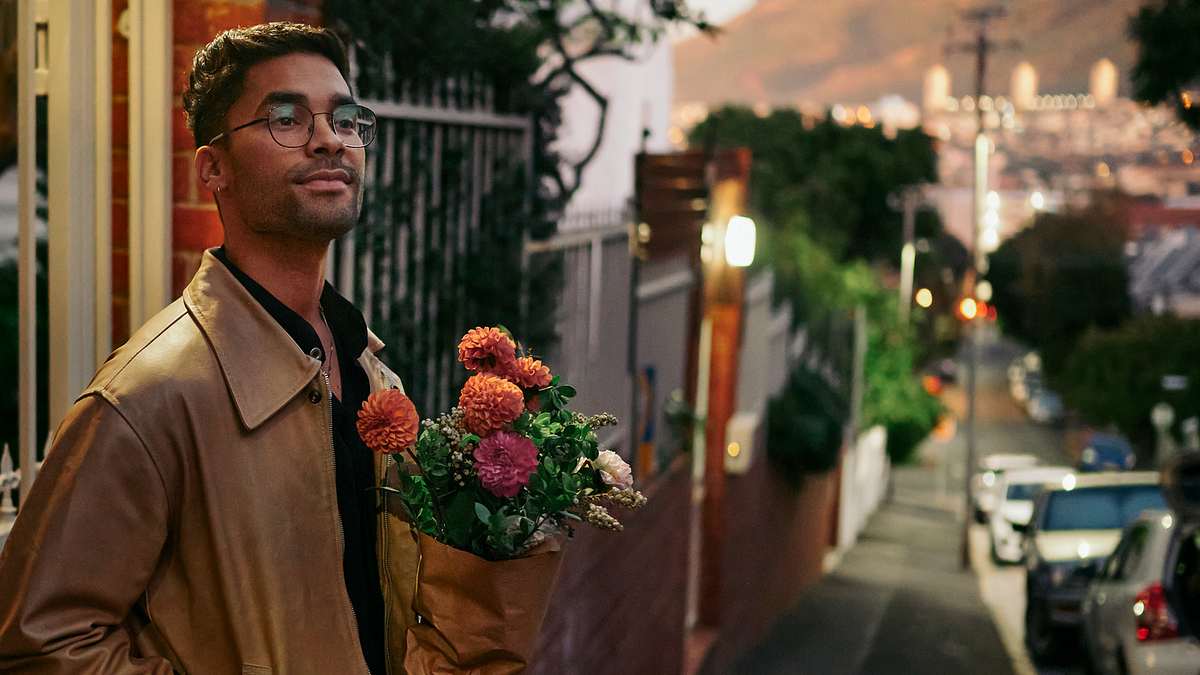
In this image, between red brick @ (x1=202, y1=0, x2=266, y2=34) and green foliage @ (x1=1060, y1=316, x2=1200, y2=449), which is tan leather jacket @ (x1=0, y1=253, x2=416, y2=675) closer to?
red brick @ (x1=202, y1=0, x2=266, y2=34)

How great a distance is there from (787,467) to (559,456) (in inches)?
617

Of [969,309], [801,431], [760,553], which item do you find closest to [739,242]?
[760,553]

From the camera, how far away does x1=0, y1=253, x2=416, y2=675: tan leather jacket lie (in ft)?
6.77

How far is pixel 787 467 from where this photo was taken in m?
17.8

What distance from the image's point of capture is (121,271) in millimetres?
3746

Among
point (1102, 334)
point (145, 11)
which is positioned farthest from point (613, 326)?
point (1102, 334)

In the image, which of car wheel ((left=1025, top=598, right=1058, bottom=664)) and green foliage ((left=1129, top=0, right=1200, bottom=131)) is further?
green foliage ((left=1129, top=0, right=1200, bottom=131))

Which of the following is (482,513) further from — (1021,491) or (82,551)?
(1021,491)

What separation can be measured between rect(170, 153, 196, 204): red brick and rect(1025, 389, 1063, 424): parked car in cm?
6476

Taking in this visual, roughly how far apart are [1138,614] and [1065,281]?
61.4m

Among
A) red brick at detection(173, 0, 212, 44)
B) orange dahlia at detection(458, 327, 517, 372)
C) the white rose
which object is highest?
red brick at detection(173, 0, 212, 44)

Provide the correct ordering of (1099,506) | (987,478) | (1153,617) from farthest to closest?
(987,478) < (1099,506) < (1153,617)

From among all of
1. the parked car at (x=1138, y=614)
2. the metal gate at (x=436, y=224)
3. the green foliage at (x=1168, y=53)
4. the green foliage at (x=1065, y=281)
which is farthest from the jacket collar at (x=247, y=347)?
the green foliage at (x=1065, y=281)

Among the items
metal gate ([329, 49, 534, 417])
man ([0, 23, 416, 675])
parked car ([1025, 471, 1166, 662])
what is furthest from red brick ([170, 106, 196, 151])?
parked car ([1025, 471, 1166, 662])
